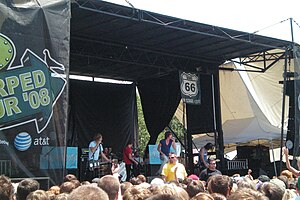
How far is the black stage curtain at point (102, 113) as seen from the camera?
50.0ft

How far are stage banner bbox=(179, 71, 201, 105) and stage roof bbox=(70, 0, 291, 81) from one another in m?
0.47

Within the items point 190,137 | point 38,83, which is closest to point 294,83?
point 190,137

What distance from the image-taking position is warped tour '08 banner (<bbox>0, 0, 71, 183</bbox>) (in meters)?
6.84

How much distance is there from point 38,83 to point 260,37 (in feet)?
23.0

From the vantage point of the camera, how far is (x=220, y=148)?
1371cm

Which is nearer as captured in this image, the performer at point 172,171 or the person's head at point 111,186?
the person's head at point 111,186

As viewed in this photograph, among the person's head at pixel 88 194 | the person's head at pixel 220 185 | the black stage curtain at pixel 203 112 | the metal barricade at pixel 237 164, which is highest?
the black stage curtain at pixel 203 112

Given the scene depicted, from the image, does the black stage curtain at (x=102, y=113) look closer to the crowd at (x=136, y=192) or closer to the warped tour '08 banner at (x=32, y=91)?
the warped tour '08 banner at (x=32, y=91)

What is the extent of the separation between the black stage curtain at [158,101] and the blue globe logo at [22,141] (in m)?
8.47

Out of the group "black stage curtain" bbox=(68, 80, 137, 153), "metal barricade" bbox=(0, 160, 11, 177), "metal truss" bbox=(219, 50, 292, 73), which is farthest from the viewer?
"black stage curtain" bbox=(68, 80, 137, 153)

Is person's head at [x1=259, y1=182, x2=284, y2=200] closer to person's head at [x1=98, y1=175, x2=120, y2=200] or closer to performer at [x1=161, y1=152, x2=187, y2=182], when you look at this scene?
person's head at [x1=98, y1=175, x2=120, y2=200]

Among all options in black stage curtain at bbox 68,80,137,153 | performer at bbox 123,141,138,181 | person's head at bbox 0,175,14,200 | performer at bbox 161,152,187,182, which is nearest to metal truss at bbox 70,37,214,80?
black stage curtain at bbox 68,80,137,153

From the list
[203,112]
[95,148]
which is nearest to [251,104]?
[203,112]

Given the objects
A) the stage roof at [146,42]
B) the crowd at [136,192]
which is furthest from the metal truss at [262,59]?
the crowd at [136,192]
